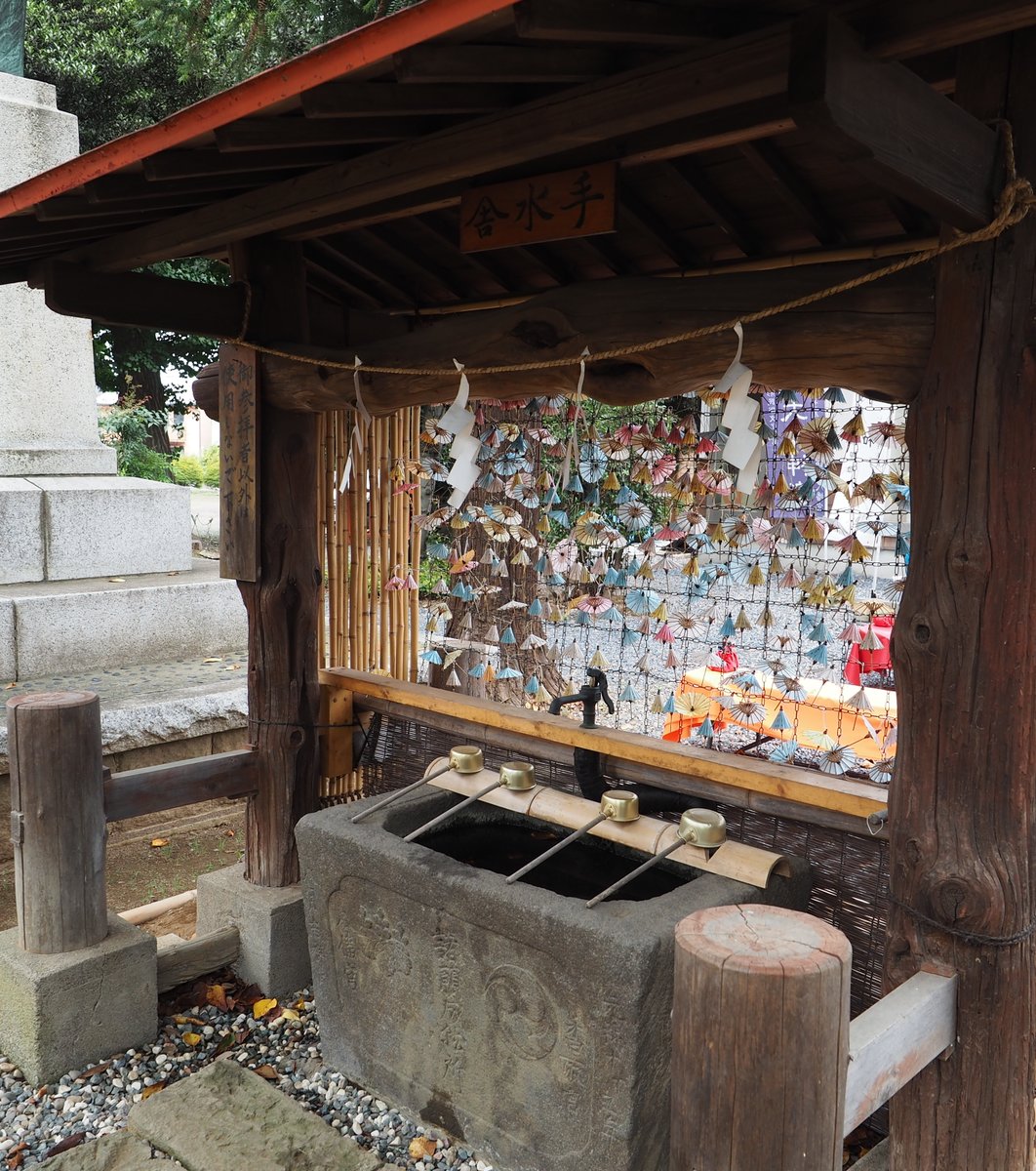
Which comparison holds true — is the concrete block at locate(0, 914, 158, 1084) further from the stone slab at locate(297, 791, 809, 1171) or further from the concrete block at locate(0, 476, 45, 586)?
the concrete block at locate(0, 476, 45, 586)

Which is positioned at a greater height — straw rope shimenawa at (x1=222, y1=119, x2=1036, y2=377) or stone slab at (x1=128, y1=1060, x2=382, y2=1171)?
straw rope shimenawa at (x1=222, y1=119, x2=1036, y2=377)

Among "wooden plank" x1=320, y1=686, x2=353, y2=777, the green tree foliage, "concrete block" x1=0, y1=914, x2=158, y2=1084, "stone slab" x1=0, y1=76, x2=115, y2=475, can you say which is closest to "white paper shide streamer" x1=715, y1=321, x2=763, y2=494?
"wooden plank" x1=320, y1=686, x2=353, y2=777

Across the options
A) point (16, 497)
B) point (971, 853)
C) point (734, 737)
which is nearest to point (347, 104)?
point (971, 853)

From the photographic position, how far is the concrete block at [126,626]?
222 inches

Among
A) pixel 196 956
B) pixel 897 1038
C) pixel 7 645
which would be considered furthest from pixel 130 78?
pixel 897 1038

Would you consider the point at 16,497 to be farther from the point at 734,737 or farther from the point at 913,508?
the point at 913,508

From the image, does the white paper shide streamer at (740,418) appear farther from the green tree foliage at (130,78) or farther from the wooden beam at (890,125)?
the green tree foliage at (130,78)

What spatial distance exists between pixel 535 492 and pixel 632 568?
28.9 inches

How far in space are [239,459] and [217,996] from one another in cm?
206

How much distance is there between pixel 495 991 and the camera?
8.50 feet

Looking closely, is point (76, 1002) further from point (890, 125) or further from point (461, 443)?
point (890, 125)

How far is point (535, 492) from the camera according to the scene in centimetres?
435

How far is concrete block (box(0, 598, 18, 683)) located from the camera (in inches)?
216

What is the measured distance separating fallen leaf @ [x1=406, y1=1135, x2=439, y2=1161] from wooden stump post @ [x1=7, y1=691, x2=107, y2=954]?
131 centimetres
